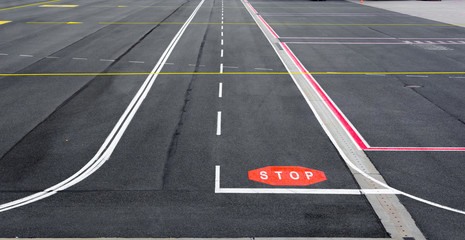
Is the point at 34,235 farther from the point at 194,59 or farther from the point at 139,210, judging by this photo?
the point at 194,59

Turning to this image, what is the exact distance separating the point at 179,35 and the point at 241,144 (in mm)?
21401

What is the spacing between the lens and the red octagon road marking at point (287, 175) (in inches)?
423

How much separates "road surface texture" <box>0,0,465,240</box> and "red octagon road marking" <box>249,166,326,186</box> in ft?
0.72

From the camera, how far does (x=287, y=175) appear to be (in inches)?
438

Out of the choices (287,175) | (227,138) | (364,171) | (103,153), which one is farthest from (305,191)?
(103,153)

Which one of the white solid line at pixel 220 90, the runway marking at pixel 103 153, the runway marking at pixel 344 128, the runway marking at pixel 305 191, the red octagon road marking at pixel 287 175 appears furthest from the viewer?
the white solid line at pixel 220 90

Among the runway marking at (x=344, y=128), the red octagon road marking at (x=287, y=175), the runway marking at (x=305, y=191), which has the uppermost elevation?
the runway marking at (x=344, y=128)

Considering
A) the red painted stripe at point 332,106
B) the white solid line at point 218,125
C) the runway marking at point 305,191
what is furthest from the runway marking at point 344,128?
the white solid line at point 218,125

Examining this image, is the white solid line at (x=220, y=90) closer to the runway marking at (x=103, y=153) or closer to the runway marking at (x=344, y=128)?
the runway marking at (x=103, y=153)

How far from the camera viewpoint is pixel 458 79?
2084 cm

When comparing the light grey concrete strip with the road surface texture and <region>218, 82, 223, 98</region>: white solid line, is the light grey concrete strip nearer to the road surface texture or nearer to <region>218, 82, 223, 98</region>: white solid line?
the road surface texture

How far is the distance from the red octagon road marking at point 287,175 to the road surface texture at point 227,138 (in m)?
0.22

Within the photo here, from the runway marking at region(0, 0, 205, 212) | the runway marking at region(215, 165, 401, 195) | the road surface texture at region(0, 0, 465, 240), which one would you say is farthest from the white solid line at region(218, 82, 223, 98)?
the runway marking at region(215, 165, 401, 195)

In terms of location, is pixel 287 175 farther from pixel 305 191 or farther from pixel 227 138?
pixel 227 138
